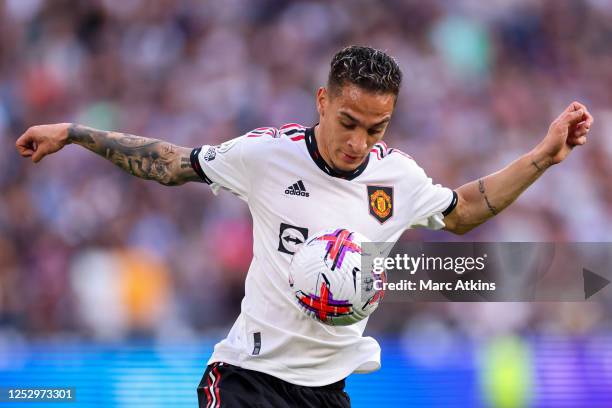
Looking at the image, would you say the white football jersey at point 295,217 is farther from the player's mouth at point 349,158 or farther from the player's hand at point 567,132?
the player's hand at point 567,132

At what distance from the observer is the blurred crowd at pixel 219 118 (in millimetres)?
7305

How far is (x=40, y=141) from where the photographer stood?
12.4 feet

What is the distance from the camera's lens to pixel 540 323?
710 cm

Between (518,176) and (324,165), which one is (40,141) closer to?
(324,165)

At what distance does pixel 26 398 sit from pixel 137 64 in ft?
14.3

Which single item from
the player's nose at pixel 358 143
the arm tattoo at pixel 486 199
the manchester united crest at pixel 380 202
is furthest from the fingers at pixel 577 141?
the player's nose at pixel 358 143

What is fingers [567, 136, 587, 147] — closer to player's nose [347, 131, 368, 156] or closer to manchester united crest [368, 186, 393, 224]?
manchester united crest [368, 186, 393, 224]

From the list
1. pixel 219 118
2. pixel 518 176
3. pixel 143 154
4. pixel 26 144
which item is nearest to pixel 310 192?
pixel 143 154

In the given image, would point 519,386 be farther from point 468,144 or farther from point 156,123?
point 156,123

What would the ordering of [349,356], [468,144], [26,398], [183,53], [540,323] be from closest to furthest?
[349,356] → [26,398] → [540,323] → [468,144] → [183,53]

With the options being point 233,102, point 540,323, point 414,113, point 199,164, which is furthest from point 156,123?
point 199,164

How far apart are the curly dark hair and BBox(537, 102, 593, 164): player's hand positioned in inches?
30.3

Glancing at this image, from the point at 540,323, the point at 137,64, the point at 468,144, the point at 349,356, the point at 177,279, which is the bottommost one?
the point at 349,356

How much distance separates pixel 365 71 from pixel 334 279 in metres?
0.90
